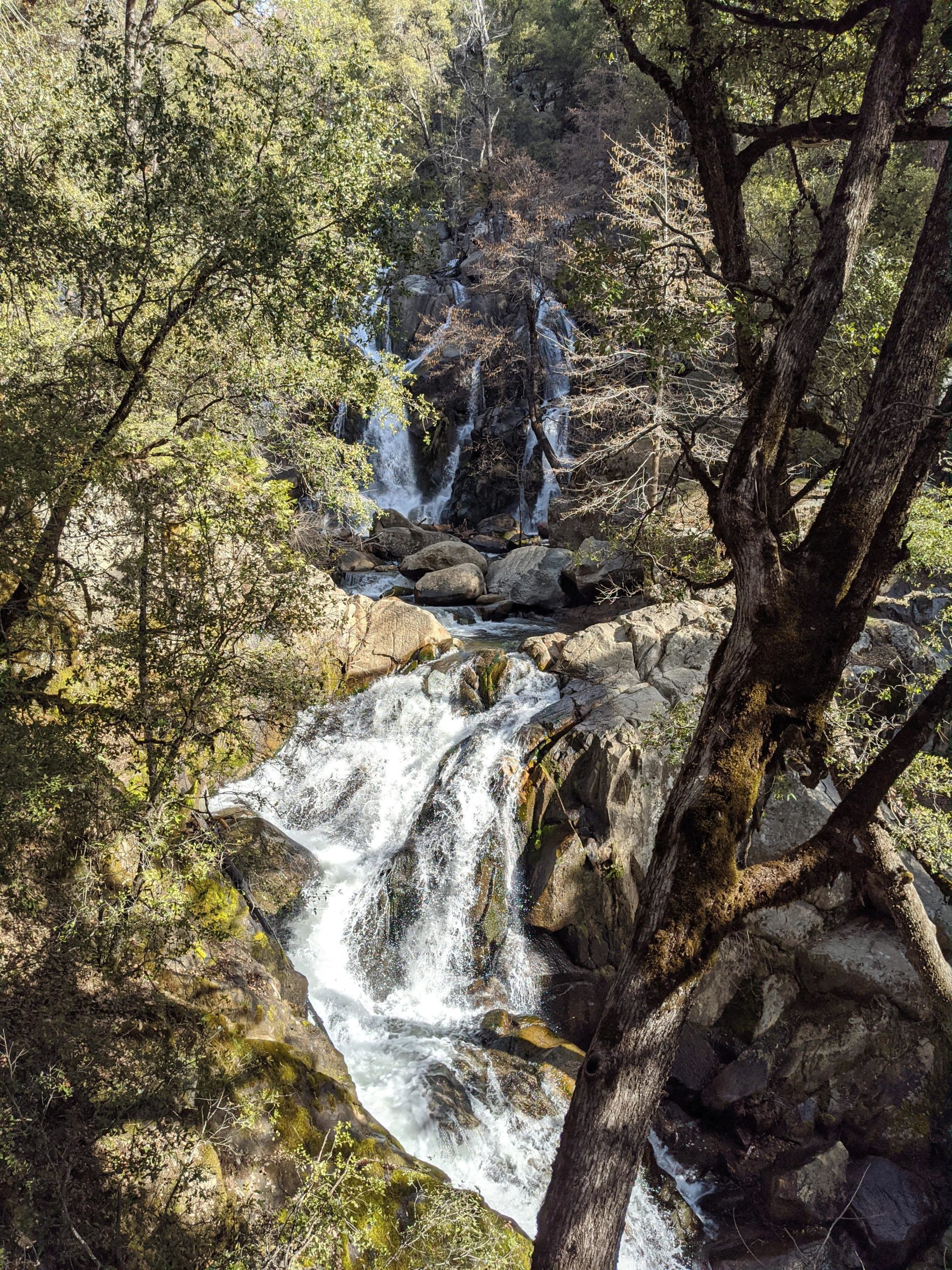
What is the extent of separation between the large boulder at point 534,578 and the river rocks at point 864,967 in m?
9.83

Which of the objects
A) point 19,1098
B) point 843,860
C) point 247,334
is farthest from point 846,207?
point 19,1098

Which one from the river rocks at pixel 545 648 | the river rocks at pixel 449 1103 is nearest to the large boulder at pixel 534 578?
the river rocks at pixel 545 648

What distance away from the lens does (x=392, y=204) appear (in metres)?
6.50

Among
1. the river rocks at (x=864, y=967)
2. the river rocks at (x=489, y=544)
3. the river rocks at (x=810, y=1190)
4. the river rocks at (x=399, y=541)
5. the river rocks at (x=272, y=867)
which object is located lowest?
the river rocks at (x=810, y=1190)

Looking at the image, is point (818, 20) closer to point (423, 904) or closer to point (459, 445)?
point (423, 904)

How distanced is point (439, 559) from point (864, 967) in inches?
507

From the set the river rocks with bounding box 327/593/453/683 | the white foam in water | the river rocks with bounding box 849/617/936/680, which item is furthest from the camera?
the river rocks with bounding box 327/593/453/683

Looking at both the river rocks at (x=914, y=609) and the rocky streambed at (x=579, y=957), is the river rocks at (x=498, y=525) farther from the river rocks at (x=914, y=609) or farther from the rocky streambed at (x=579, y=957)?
the river rocks at (x=914, y=609)

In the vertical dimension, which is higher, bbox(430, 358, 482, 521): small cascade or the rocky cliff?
bbox(430, 358, 482, 521): small cascade

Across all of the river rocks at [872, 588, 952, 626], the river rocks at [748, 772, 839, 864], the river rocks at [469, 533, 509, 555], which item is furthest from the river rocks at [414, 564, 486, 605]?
the river rocks at [748, 772, 839, 864]

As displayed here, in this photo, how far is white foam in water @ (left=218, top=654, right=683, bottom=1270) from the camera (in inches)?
271

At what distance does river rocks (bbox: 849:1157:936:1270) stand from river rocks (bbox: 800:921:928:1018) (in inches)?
56.5

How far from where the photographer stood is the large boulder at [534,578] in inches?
647

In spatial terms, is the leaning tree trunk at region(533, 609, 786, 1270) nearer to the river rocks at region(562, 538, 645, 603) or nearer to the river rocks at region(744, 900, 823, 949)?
the river rocks at region(744, 900, 823, 949)
